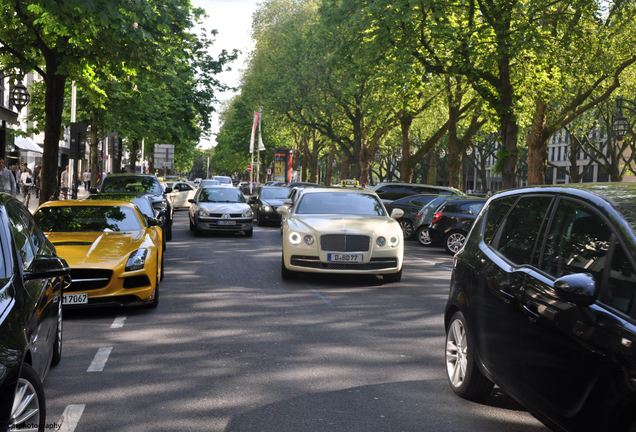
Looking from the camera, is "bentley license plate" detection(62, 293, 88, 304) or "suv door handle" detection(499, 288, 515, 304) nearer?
"suv door handle" detection(499, 288, 515, 304)

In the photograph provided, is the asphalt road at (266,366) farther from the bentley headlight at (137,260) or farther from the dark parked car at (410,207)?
the dark parked car at (410,207)

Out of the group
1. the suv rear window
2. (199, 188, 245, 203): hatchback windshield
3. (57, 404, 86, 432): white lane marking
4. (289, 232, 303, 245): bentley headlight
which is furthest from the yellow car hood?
(199, 188, 245, 203): hatchback windshield

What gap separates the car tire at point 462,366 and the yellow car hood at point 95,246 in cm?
436

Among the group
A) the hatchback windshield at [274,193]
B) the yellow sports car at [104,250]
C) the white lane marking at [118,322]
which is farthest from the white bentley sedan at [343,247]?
the hatchback windshield at [274,193]

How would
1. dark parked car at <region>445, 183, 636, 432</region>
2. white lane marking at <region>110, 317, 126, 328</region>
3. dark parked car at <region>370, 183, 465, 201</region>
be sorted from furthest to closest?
1. dark parked car at <region>370, 183, 465, 201</region>
2. white lane marking at <region>110, 317, 126, 328</region>
3. dark parked car at <region>445, 183, 636, 432</region>

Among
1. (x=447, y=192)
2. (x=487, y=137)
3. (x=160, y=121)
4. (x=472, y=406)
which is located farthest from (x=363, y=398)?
(x=487, y=137)

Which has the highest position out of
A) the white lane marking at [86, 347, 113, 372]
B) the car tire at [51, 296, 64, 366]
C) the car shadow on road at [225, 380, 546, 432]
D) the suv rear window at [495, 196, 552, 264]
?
the suv rear window at [495, 196, 552, 264]

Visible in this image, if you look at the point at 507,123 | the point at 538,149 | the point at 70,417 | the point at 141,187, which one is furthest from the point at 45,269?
the point at 538,149

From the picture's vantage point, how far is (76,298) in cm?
862

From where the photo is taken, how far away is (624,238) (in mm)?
3736

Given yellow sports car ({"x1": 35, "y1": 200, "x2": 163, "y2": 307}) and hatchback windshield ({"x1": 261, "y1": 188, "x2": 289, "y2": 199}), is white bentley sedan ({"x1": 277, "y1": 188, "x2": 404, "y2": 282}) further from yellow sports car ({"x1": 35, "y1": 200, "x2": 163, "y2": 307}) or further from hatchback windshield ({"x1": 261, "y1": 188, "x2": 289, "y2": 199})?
hatchback windshield ({"x1": 261, "y1": 188, "x2": 289, "y2": 199})

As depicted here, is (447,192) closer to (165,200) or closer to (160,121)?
(165,200)

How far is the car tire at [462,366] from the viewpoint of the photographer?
546cm

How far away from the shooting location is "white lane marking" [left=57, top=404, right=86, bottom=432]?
15.8 ft
